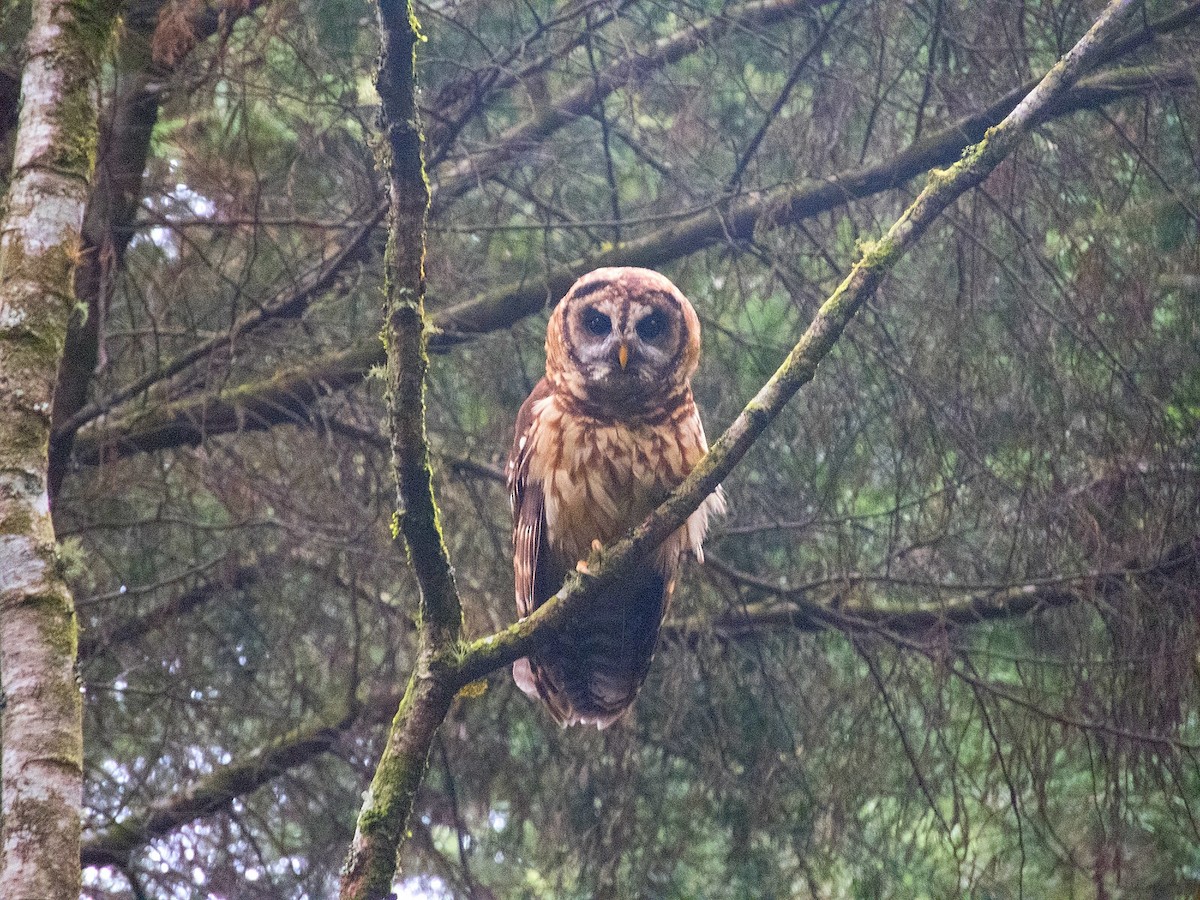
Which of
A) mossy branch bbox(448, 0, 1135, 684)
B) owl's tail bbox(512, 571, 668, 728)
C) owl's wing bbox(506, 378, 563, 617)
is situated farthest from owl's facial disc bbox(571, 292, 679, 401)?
mossy branch bbox(448, 0, 1135, 684)

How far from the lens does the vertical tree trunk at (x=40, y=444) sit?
2021 millimetres

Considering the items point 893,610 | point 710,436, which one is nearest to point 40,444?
point 710,436

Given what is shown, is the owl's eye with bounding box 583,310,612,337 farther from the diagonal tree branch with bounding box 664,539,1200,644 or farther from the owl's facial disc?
the diagonal tree branch with bounding box 664,539,1200,644

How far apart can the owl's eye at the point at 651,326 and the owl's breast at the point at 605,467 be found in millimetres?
225

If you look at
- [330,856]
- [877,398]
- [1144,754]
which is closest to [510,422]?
[877,398]

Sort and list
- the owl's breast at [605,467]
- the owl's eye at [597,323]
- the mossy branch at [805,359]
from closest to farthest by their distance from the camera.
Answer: the mossy branch at [805,359] → the owl's breast at [605,467] → the owl's eye at [597,323]

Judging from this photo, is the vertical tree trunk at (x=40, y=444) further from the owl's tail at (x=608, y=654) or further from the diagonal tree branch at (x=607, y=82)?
the owl's tail at (x=608, y=654)

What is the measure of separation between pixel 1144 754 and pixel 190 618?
2831 millimetres

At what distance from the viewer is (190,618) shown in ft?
13.5

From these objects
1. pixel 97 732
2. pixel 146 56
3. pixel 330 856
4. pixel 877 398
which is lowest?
pixel 330 856

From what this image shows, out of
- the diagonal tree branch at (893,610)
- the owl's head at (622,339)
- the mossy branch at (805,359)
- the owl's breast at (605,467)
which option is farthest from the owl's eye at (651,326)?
the mossy branch at (805,359)

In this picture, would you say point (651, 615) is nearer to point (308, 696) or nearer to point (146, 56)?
point (308, 696)

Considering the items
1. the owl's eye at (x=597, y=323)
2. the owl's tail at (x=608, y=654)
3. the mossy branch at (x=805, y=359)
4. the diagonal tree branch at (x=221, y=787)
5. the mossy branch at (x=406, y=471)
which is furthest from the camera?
the diagonal tree branch at (x=221, y=787)

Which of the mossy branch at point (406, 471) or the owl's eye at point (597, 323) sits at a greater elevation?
the owl's eye at point (597, 323)
